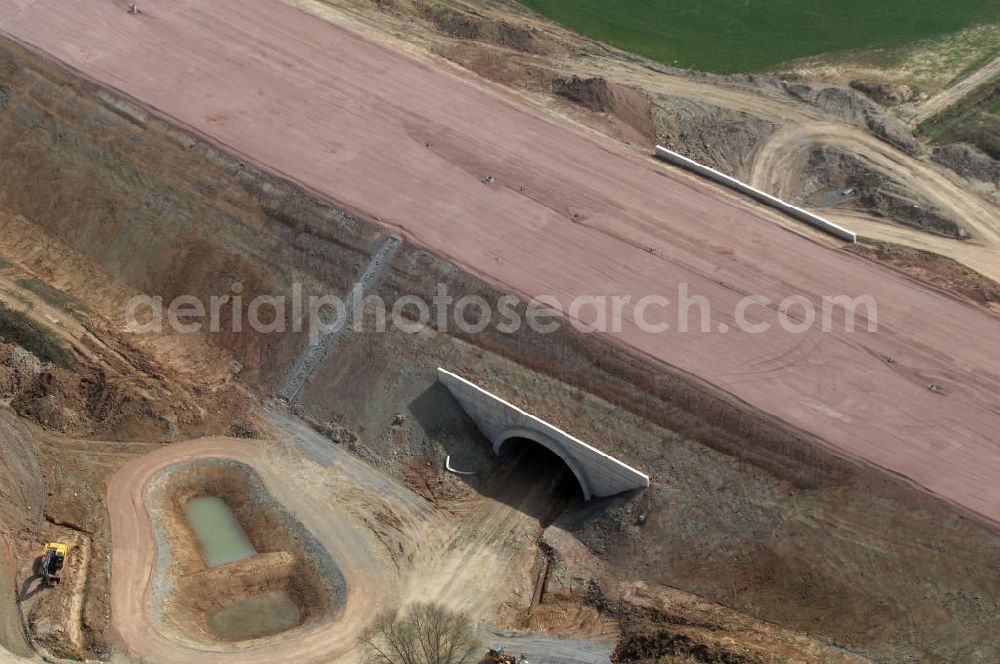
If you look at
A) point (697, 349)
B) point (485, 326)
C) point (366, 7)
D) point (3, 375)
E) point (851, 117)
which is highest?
point (851, 117)

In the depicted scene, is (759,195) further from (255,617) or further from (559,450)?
(255,617)

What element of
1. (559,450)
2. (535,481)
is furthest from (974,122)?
(535,481)

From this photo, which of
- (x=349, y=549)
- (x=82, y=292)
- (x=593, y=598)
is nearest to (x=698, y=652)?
(x=593, y=598)

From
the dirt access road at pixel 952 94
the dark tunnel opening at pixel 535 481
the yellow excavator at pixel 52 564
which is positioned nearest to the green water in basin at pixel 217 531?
the yellow excavator at pixel 52 564

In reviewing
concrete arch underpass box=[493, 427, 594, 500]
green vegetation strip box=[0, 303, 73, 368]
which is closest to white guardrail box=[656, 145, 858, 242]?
concrete arch underpass box=[493, 427, 594, 500]

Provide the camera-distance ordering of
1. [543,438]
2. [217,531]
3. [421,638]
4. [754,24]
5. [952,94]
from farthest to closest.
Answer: [754,24], [952,94], [217,531], [543,438], [421,638]

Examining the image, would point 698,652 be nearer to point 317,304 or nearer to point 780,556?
point 780,556
